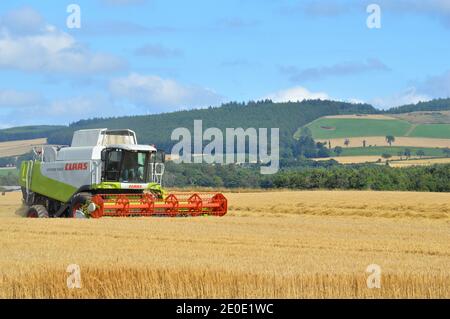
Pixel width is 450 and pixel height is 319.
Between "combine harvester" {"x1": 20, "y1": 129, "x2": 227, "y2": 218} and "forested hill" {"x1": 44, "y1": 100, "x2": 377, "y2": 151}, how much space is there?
7285 centimetres

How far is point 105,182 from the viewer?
24.0 m

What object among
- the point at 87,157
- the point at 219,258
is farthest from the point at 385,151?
the point at 219,258

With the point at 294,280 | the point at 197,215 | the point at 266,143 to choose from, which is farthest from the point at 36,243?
the point at 266,143

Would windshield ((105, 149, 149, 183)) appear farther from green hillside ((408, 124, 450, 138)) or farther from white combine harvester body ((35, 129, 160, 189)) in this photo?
green hillside ((408, 124, 450, 138))

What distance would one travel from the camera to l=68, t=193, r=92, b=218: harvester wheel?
2361 centimetres

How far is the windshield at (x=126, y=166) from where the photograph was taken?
24.2 m

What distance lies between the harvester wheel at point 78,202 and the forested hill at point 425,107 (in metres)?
109

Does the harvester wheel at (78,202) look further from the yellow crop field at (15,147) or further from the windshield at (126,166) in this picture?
the yellow crop field at (15,147)

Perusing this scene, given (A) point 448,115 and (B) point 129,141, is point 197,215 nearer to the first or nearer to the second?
(B) point 129,141

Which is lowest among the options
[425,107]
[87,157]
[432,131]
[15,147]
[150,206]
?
[150,206]

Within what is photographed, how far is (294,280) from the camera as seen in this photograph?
10172 millimetres

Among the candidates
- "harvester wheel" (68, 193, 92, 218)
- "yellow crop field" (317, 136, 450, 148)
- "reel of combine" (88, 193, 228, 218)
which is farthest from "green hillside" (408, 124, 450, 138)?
"harvester wheel" (68, 193, 92, 218)

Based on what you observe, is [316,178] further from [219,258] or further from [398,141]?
[398,141]

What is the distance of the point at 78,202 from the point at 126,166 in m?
1.72
